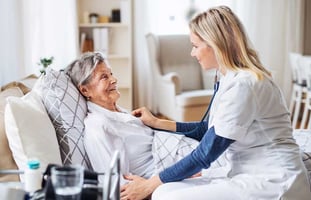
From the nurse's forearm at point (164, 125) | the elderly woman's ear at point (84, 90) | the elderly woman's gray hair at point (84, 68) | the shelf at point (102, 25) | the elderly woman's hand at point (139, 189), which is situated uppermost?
the shelf at point (102, 25)

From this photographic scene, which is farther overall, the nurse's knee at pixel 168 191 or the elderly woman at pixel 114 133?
the elderly woman at pixel 114 133

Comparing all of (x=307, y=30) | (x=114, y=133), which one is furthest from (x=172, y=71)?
(x=114, y=133)

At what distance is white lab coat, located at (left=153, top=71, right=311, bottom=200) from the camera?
1.48 m

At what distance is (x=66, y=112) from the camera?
1828 mm

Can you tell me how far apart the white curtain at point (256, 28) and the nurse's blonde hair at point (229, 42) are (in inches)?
133

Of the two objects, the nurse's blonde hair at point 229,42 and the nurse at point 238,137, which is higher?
the nurse's blonde hair at point 229,42

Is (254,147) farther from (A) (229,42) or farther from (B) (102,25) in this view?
(B) (102,25)

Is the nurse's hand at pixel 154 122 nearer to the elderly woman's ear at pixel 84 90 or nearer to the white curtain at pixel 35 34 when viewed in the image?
the elderly woman's ear at pixel 84 90

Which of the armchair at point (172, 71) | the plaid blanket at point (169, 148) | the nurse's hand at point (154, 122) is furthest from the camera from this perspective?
the armchair at point (172, 71)

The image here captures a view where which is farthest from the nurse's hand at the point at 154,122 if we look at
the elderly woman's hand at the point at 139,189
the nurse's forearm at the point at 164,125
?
the elderly woman's hand at the point at 139,189

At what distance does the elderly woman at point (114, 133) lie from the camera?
5.95ft

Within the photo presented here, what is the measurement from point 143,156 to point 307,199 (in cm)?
70

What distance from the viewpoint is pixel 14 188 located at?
1303 millimetres

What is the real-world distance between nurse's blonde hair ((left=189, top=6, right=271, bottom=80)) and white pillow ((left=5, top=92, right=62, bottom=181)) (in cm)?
68
